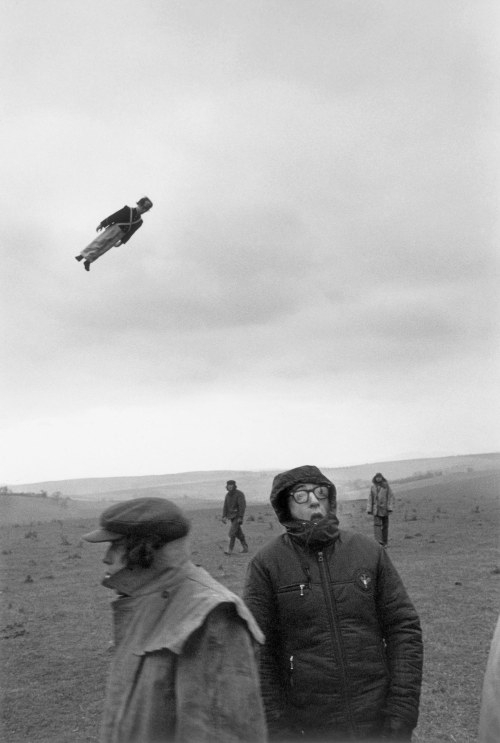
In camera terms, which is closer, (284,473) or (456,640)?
(284,473)

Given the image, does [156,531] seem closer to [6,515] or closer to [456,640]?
[456,640]

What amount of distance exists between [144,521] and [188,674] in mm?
516

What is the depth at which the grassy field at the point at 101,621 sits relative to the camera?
6074 mm

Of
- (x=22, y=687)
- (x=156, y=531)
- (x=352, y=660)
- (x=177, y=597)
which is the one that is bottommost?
(x=22, y=687)

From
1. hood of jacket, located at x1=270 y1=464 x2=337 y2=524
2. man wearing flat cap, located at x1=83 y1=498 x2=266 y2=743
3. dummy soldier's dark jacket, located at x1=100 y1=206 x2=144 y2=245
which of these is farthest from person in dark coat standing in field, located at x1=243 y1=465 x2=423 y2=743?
dummy soldier's dark jacket, located at x1=100 y1=206 x2=144 y2=245

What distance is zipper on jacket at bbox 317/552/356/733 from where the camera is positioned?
309cm

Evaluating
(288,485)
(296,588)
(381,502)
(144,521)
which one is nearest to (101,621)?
(381,502)

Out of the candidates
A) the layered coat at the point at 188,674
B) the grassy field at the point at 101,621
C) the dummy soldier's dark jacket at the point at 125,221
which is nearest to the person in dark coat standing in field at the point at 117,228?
the dummy soldier's dark jacket at the point at 125,221

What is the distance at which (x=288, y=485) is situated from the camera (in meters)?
3.58

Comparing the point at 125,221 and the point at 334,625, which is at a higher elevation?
the point at 125,221

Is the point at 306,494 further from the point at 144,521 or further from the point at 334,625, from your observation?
the point at 144,521

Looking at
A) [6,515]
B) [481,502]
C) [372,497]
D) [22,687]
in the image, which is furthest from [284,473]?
[6,515]

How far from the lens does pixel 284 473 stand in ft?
11.9

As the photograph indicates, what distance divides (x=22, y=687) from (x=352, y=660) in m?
5.19
